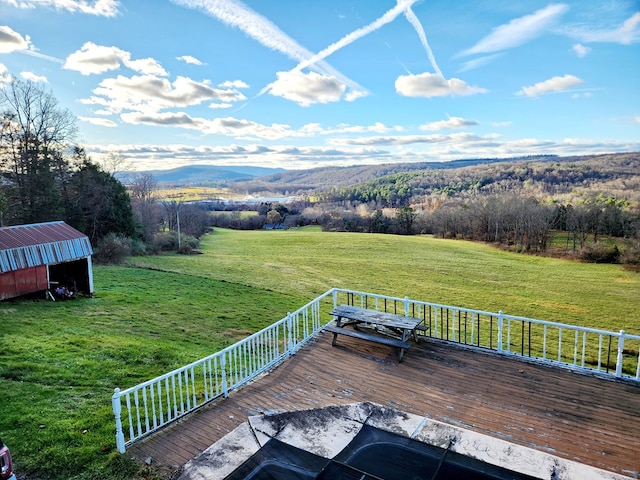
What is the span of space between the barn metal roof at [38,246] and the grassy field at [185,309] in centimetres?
150

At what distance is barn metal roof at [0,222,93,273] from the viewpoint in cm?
1264

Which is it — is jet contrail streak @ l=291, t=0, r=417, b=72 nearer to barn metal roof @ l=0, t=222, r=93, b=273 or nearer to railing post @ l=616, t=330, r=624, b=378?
barn metal roof @ l=0, t=222, r=93, b=273

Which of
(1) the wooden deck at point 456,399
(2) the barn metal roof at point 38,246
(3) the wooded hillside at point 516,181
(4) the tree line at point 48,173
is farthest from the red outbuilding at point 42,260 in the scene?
(3) the wooded hillside at point 516,181

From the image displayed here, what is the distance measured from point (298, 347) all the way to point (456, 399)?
3397 millimetres

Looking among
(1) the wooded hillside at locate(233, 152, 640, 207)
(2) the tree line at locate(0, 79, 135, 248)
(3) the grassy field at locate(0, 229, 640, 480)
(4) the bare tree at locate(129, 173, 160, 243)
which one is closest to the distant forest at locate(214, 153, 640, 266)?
(1) the wooded hillside at locate(233, 152, 640, 207)

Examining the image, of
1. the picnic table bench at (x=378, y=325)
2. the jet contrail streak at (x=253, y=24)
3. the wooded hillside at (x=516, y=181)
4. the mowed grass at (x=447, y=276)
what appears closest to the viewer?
the picnic table bench at (x=378, y=325)

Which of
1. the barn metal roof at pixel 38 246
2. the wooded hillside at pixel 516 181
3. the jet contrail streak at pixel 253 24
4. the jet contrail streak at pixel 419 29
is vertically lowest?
the barn metal roof at pixel 38 246

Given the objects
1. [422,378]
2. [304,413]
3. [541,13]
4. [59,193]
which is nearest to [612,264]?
[541,13]

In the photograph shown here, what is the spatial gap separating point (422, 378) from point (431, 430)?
184 centimetres

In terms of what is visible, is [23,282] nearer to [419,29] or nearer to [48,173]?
A: [48,173]

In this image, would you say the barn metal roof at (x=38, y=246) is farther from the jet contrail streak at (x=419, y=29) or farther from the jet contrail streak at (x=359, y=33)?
the jet contrail streak at (x=419, y=29)

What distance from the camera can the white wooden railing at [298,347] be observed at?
5.53 m

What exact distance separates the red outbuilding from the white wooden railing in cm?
822

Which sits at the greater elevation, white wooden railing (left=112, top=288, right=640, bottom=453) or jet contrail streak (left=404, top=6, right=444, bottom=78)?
jet contrail streak (left=404, top=6, right=444, bottom=78)
